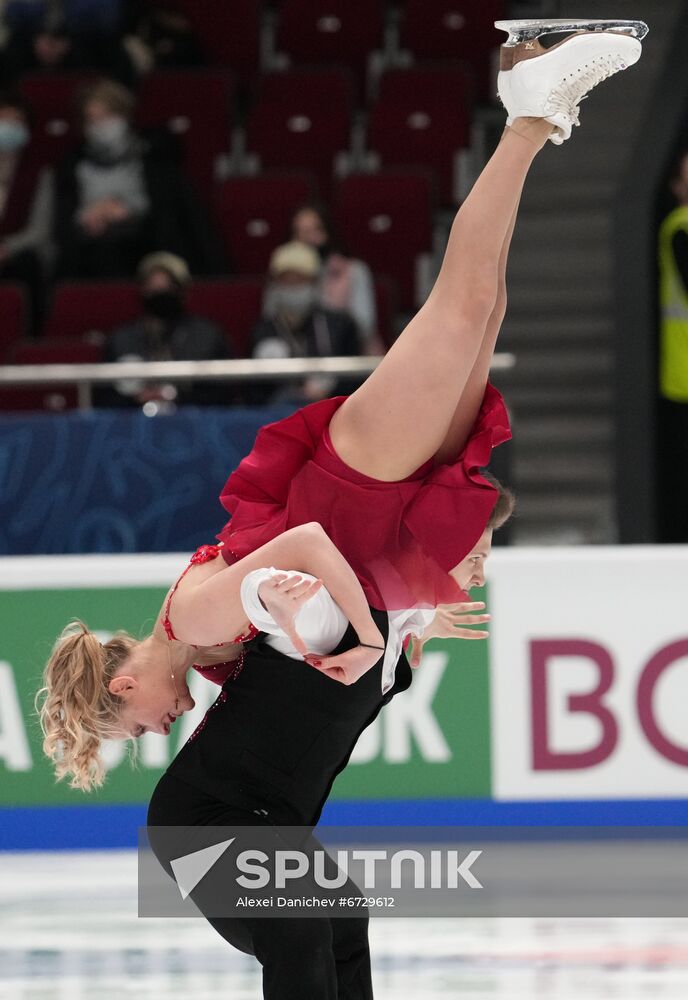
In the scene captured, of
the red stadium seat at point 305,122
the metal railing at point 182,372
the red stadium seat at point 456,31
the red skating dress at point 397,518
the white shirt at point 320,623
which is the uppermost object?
the red stadium seat at point 456,31

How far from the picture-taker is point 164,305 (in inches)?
245

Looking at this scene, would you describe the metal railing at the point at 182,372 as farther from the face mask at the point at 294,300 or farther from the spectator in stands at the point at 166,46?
the spectator in stands at the point at 166,46

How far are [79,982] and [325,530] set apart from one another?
1679 millimetres

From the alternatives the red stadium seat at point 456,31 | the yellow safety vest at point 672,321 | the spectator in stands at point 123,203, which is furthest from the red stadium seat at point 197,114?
the yellow safety vest at point 672,321

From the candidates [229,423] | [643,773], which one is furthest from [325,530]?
[229,423]

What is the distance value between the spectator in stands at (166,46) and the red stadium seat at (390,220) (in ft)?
5.35

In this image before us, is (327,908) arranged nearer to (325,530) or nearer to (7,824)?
(325,530)

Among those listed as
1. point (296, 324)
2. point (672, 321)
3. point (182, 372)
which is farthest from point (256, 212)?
point (672, 321)

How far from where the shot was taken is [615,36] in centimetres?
246

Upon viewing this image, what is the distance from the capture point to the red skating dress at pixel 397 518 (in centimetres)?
267

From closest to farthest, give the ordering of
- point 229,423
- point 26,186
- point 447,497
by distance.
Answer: point 447,497
point 229,423
point 26,186

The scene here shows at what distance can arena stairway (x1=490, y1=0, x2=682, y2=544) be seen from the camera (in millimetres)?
7453

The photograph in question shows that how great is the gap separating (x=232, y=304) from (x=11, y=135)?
1.62 meters

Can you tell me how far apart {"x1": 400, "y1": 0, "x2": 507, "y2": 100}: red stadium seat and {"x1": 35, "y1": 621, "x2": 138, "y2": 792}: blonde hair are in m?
6.19
